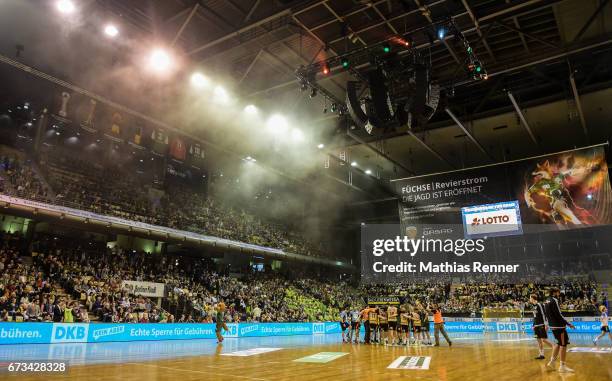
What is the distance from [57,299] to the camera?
1495cm

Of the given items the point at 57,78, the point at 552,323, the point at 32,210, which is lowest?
the point at 552,323

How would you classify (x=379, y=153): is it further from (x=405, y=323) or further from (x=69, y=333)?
(x=69, y=333)

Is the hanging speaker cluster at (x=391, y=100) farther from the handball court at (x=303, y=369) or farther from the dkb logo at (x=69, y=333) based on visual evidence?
the dkb logo at (x=69, y=333)

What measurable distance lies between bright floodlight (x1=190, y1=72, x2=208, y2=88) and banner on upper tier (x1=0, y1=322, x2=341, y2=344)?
9.16 meters

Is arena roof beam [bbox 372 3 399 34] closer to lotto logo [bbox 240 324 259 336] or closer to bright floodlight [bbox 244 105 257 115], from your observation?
bright floodlight [bbox 244 105 257 115]

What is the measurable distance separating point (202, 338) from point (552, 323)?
13826mm

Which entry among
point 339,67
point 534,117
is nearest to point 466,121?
point 534,117

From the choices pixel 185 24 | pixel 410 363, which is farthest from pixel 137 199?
pixel 410 363

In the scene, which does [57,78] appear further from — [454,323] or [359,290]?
[359,290]

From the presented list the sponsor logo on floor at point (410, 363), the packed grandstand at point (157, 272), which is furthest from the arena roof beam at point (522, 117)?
the sponsor logo on floor at point (410, 363)

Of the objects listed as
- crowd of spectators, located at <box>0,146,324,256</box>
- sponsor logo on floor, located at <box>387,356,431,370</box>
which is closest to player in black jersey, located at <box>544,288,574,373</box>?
sponsor logo on floor, located at <box>387,356,431,370</box>

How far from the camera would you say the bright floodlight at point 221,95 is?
48.9 feet

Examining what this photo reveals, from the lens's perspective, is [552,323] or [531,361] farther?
[531,361]

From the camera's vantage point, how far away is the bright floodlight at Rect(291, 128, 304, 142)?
18.0 m
